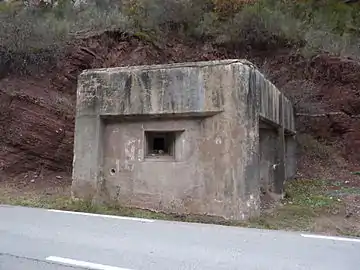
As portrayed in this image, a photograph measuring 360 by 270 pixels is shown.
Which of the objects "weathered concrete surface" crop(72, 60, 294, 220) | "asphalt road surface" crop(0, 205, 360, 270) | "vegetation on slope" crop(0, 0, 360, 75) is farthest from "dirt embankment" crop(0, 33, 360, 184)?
"asphalt road surface" crop(0, 205, 360, 270)

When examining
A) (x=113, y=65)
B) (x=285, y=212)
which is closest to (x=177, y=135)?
(x=285, y=212)

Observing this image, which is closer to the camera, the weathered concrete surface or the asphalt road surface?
the asphalt road surface

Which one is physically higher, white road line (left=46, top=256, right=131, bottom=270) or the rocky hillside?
the rocky hillside

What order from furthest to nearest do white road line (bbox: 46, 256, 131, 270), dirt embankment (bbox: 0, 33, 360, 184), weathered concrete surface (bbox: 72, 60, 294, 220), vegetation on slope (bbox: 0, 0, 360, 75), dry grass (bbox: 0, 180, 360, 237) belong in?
vegetation on slope (bbox: 0, 0, 360, 75)
dirt embankment (bbox: 0, 33, 360, 184)
weathered concrete surface (bbox: 72, 60, 294, 220)
dry grass (bbox: 0, 180, 360, 237)
white road line (bbox: 46, 256, 131, 270)

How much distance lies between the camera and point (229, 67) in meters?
8.73

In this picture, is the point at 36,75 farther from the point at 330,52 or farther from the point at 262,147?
the point at 330,52

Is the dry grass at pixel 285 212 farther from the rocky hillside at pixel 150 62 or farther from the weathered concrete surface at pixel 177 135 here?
the rocky hillside at pixel 150 62

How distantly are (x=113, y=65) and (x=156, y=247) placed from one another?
13037 millimetres

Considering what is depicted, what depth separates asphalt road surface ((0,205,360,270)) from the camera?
491 centimetres

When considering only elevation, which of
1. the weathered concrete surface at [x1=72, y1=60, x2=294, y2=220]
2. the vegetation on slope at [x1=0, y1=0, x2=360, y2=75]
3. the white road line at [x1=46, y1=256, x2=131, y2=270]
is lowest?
the white road line at [x1=46, y1=256, x2=131, y2=270]

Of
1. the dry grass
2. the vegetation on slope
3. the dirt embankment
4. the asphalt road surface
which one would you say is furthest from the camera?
the vegetation on slope

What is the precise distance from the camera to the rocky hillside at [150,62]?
14.9 meters

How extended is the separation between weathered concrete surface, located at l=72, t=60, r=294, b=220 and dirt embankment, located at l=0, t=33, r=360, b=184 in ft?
17.8

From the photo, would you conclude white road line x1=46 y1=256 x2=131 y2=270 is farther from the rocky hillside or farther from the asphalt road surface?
the rocky hillside
